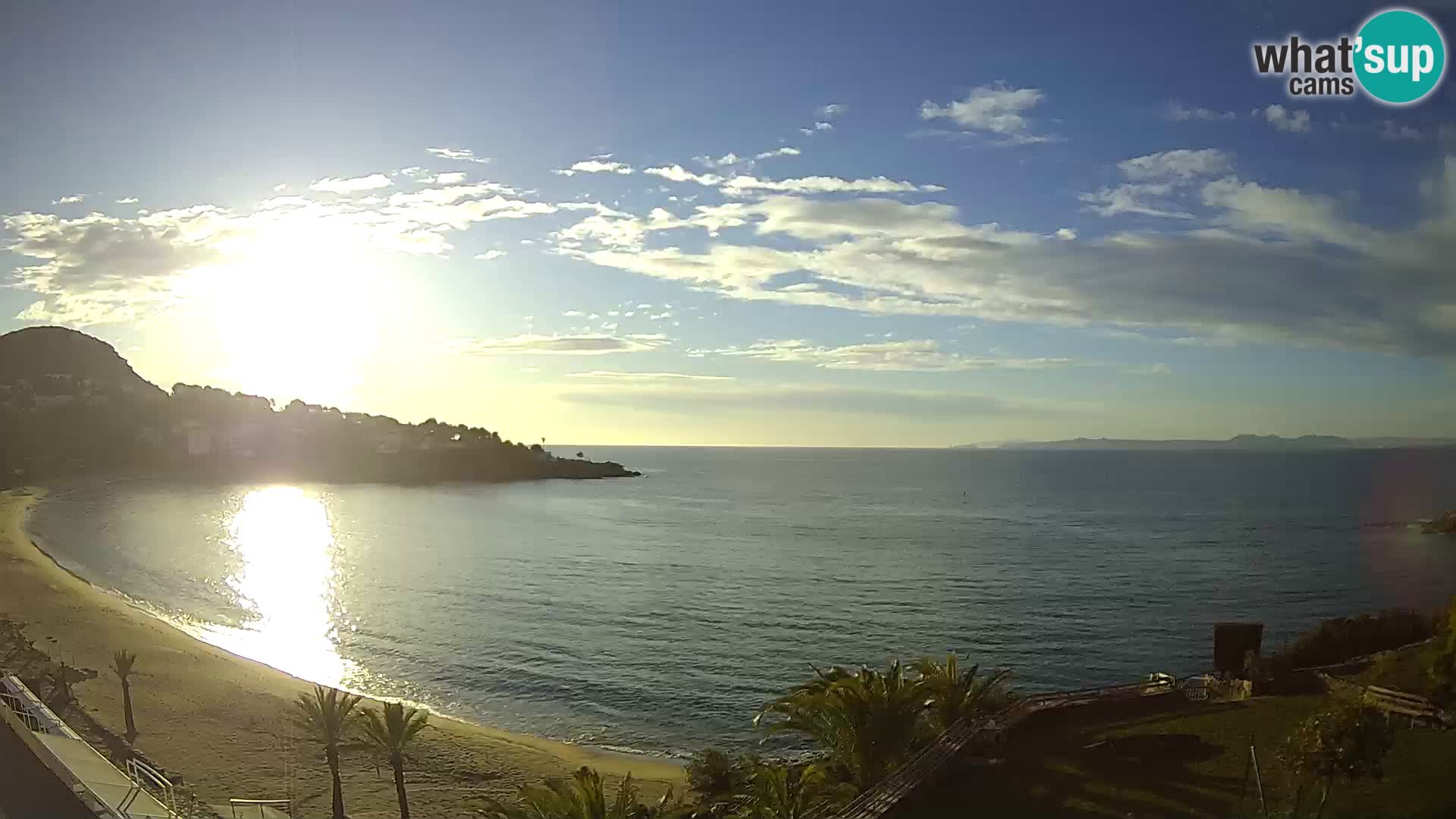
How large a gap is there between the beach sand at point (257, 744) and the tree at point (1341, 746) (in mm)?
20648

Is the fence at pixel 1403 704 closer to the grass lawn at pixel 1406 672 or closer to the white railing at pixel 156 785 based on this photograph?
the grass lawn at pixel 1406 672

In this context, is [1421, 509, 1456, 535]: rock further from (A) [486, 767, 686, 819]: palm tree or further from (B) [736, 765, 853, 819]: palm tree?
(A) [486, 767, 686, 819]: palm tree

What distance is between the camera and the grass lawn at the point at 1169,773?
1575cm

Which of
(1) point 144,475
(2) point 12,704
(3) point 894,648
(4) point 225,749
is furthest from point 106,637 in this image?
(1) point 144,475

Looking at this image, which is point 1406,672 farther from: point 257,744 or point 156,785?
point 257,744

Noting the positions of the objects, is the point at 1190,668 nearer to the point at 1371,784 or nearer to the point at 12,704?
the point at 1371,784

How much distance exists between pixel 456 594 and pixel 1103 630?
46.3 metres

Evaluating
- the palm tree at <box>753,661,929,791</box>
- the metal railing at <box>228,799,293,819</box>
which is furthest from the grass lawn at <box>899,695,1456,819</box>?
the metal railing at <box>228,799,293,819</box>

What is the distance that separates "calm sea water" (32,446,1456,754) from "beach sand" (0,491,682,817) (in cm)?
290

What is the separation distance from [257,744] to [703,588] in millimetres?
40169

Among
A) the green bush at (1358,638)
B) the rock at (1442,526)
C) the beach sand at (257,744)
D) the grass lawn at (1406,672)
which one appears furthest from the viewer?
the rock at (1442,526)

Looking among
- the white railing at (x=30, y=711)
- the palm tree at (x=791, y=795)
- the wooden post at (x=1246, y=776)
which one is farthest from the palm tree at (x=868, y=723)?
the white railing at (x=30, y=711)

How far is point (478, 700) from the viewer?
4381 cm

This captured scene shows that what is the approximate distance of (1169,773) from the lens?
17859 mm
